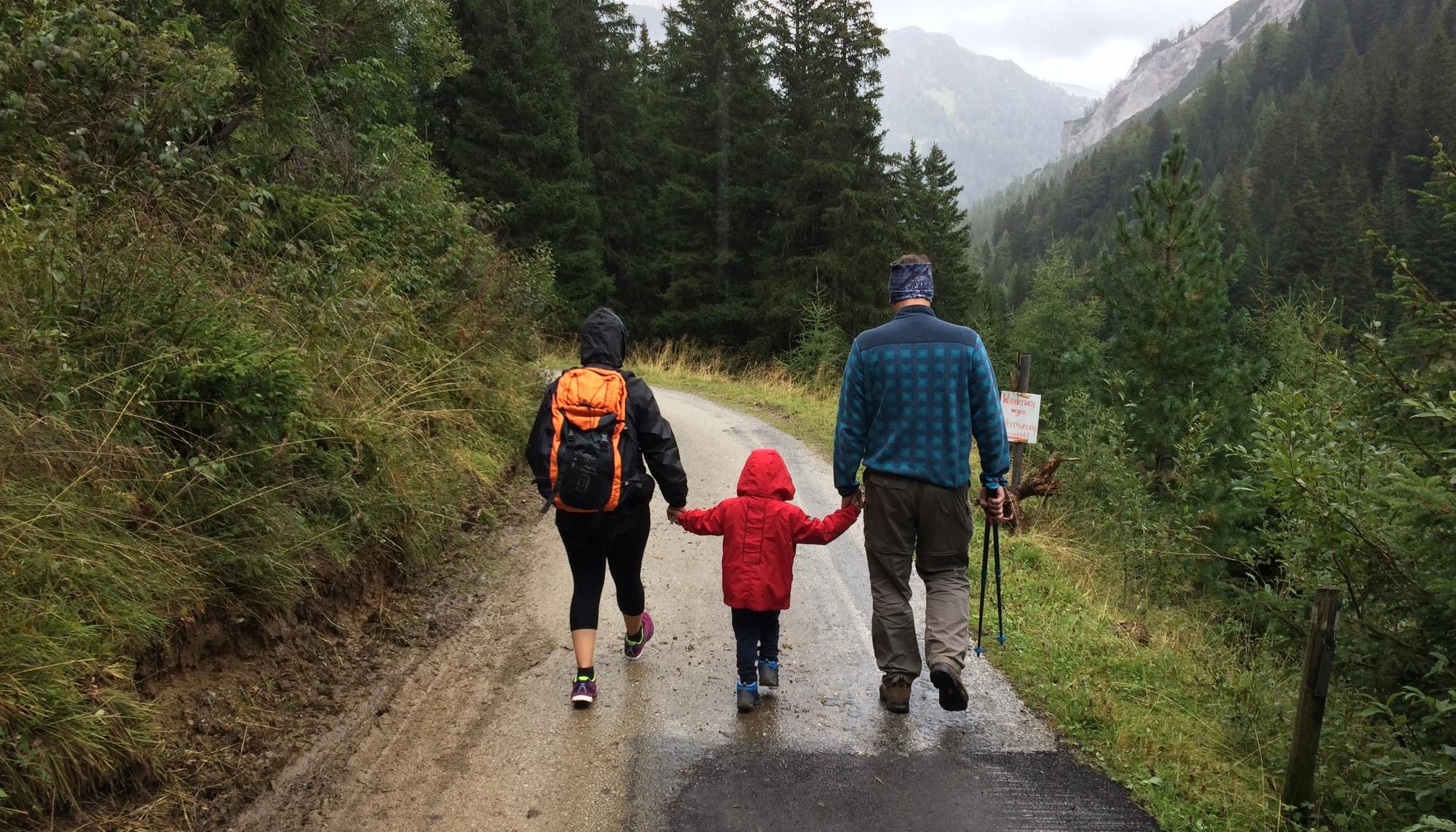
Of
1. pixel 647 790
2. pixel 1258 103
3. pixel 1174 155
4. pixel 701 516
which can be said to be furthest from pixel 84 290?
pixel 1258 103

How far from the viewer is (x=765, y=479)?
4.19m

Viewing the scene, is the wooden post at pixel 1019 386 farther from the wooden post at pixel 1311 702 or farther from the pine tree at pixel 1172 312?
the pine tree at pixel 1172 312

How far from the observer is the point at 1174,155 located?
1354 centimetres

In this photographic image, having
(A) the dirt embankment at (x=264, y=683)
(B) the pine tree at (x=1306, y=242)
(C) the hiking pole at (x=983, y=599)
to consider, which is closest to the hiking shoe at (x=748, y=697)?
(C) the hiking pole at (x=983, y=599)

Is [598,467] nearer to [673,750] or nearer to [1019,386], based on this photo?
[673,750]

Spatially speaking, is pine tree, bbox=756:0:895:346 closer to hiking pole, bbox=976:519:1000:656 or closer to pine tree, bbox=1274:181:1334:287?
hiking pole, bbox=976:519:1000:656

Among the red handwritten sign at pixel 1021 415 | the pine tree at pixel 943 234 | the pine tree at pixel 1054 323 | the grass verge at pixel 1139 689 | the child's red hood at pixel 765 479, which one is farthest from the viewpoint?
the pine tree at pixel 943 234

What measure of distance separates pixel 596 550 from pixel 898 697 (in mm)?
1741

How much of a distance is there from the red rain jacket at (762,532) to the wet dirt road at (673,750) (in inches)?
24.8

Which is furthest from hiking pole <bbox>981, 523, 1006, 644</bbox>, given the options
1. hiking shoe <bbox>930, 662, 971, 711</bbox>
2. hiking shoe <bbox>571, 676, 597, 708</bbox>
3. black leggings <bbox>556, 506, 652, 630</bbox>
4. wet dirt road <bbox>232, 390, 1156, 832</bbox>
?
hiking shoe <bbox>571, 676, 597, 708</bbox>

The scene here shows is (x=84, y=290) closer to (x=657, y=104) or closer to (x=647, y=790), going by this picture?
(x=647, y=790)

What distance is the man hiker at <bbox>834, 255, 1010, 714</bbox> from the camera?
13.1ft

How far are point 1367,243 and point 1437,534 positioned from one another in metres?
2.10

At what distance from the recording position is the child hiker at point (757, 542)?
4.11 meters
